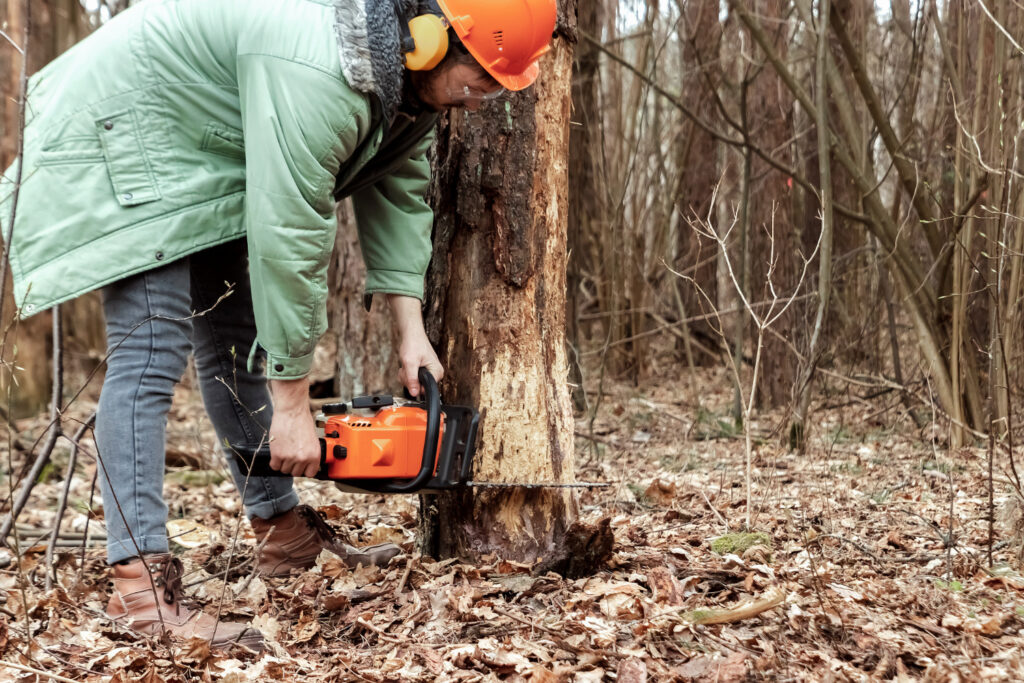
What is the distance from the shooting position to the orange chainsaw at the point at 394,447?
2.79 metres

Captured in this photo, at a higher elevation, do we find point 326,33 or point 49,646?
point 326,33

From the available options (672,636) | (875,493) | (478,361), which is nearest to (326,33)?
(478,361)

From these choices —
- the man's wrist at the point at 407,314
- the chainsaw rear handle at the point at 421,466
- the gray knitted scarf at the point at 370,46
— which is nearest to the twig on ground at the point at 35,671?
the chainsaw rear handle at the point at 421,466

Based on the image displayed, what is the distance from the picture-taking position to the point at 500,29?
2.59 metres

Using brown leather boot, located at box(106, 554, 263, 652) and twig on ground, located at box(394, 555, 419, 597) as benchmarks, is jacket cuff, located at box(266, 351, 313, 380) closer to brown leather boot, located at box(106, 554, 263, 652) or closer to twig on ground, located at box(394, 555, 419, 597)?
brown leather boot, located at box(106, 554, 263, 652)

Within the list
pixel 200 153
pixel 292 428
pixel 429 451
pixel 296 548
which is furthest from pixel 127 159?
pixel 296 548

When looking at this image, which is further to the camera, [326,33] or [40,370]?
[40,370]

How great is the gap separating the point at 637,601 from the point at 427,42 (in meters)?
1.76

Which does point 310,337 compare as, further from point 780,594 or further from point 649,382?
point 649,382

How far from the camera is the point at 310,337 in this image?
267 centimetres

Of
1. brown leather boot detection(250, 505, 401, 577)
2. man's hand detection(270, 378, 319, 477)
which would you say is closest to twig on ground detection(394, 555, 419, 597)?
brown leather boot detection(250, 505, 401, 577)

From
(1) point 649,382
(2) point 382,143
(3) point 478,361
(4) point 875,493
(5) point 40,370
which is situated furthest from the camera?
(1) point 649,382

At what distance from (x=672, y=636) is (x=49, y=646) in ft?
5.78

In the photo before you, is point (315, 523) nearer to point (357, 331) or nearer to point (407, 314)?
point (407, 314)
